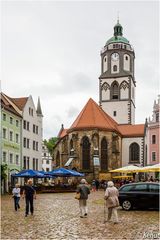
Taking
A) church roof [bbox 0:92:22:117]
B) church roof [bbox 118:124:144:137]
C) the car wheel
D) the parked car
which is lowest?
the car wheel

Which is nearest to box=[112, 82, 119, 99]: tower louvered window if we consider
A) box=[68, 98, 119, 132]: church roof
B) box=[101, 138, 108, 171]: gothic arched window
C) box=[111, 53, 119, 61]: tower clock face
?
box=[111, 53, 119, 61]: tower clock face

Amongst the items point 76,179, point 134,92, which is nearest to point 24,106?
point 76,179

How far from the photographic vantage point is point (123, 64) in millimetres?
85000

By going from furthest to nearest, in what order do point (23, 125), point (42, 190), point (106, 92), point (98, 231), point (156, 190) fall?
point (106, 92) < point (23, 125) < point (42, 190) < point (156, 190) < point (98, 231)

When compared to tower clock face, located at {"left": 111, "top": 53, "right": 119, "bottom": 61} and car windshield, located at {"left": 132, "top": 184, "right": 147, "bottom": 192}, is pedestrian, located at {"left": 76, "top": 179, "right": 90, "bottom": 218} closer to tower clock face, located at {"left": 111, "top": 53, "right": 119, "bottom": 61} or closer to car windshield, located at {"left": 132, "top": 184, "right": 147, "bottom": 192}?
car windshield, located at {"left": 132, "top": 184, "right": 147, "bottom": 192}

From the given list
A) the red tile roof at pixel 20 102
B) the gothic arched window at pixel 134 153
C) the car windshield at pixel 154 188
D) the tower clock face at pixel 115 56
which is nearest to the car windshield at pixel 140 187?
the car windshield at pixel 154 188

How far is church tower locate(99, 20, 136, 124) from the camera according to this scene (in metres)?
82.9

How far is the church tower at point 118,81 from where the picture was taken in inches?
3264

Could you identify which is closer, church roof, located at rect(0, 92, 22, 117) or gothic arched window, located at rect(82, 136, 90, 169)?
church roof, located at rect(0, 92, 22, 117)

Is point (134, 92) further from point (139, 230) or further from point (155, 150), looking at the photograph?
point (139, 230)

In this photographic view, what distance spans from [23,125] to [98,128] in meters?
14.4

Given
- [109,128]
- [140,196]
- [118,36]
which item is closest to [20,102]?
[109,128]

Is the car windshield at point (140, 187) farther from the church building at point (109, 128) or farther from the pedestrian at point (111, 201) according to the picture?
the church building at point (109, 128)

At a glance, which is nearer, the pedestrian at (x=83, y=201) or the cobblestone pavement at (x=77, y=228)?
the cobblestone pavement at (x=77, y=228)
